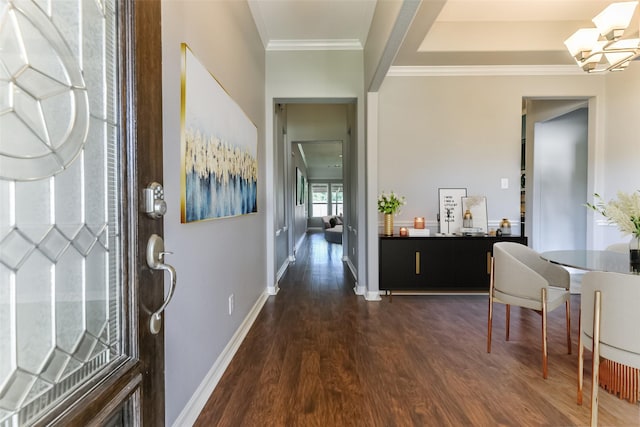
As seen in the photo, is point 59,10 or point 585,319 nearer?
point 59,10

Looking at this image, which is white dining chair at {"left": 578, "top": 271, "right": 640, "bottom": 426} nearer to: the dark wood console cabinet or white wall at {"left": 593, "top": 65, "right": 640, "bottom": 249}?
the dark wood console cabinet

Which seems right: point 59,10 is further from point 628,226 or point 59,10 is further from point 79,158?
point 628,226

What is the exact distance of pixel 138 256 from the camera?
0.69m

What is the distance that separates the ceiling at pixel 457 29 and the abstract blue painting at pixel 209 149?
4.76 ft

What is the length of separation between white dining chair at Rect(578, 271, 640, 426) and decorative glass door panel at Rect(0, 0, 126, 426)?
1.90 m

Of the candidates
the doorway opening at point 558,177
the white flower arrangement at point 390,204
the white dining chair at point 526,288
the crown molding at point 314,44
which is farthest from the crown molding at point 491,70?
the white dining chair at point 526,288

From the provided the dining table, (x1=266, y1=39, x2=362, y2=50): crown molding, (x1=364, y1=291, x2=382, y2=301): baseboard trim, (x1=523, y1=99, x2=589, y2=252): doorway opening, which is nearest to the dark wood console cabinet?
(x1=364, y1=291, x2=382, y2=301): baseboard trim

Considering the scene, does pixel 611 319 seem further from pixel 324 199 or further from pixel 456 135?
pixel 324 199

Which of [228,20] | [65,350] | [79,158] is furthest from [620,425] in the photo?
[228,20]

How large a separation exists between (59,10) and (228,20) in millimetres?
1894

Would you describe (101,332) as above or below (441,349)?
above

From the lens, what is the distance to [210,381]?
5.75 feet

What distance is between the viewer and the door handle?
0.73 metres

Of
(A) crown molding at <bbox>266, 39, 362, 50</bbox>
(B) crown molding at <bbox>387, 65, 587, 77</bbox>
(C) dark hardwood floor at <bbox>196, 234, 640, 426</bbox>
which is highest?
(A) crown molding at <bbox>266, 39, 362, 50</bbox>
